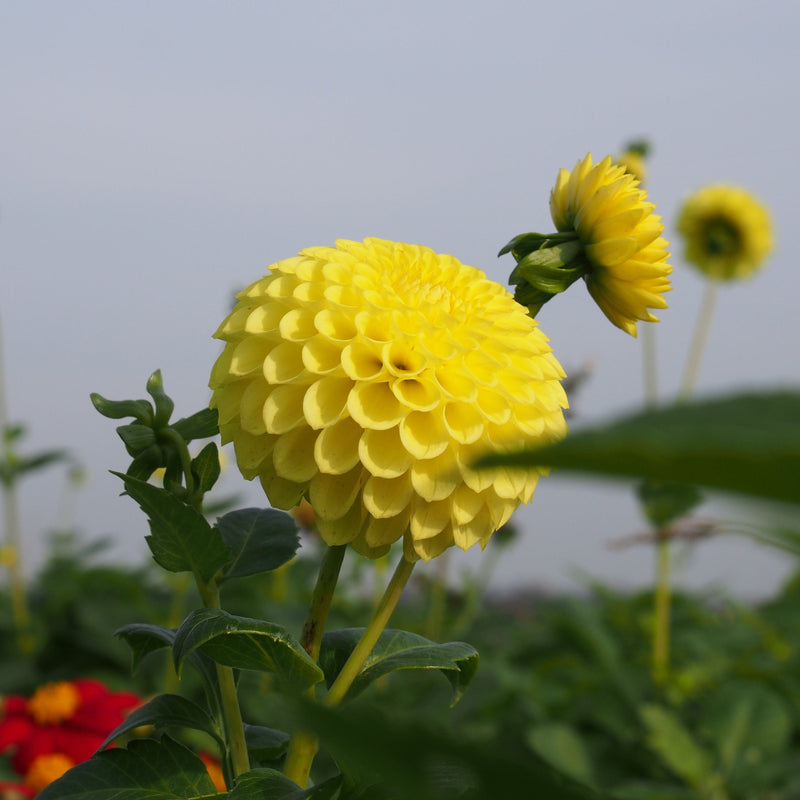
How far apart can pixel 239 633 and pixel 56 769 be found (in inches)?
38.6

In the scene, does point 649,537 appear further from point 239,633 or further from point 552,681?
point 552,681

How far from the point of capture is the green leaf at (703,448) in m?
0.14

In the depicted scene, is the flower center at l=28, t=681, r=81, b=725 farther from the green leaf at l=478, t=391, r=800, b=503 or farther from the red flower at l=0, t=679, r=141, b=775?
the green leaf at l=478, t=391, r=800, b=503

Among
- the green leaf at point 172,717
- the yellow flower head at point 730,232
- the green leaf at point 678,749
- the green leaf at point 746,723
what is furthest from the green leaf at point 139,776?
the yellow flower head at point 730,232

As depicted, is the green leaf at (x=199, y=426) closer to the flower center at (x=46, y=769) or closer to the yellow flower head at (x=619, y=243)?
the yellow flower head at (x=619, y=243)

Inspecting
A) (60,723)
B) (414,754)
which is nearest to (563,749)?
(60,723)

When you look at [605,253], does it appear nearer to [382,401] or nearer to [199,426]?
[382,401]

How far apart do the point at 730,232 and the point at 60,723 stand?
2.20 m

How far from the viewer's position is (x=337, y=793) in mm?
521

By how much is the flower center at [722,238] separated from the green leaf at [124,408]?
2388mm

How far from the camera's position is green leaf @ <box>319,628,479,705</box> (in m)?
0.57

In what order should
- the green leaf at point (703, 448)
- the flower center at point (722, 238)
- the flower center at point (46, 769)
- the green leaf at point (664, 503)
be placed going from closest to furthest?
the green leaf at point (703, 448), the flower center at point (46, 769), the green leaf at point (664, 503), the flower center at point (722, 238)

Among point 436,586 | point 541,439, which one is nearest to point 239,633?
point 541,439

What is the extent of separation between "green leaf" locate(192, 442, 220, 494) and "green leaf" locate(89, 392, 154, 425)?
0.14ft
